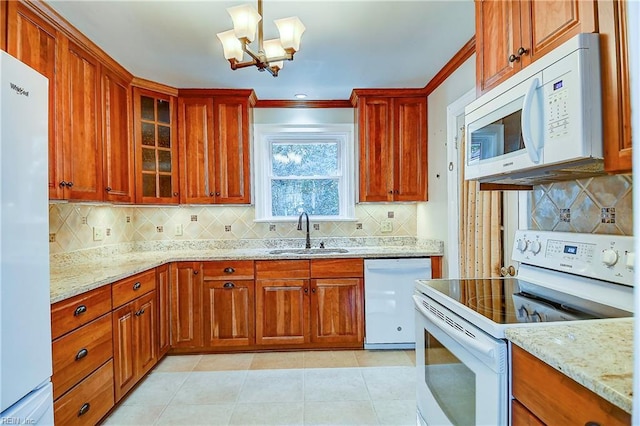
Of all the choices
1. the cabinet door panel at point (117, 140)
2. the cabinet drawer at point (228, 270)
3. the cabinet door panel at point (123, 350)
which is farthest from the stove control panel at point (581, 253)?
the cabinet door panel at point (117, 140)

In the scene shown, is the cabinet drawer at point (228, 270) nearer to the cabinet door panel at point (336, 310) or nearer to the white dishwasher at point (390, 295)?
the cabinet door panel at point (336, 310)

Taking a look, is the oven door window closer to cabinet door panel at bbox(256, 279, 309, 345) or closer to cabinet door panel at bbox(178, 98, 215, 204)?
cabinet door panel at bbox(256, 279, 309, 345)

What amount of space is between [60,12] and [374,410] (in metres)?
2.96

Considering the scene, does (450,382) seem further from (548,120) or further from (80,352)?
(80,352)

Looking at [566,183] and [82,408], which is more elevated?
[566,183]

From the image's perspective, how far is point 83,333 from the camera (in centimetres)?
170

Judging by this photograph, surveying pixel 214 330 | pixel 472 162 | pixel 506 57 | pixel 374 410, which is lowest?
pixel 374 410

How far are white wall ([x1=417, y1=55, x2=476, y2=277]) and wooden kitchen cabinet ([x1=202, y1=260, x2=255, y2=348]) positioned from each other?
65.1 inches

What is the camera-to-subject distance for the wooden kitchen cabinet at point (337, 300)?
2.84 metres

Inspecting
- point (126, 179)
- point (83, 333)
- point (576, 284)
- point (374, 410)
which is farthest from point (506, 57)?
point (126, 179)

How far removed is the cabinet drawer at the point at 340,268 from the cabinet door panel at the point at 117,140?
171 cm

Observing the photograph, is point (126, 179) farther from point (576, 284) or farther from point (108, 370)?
point (576, 284)

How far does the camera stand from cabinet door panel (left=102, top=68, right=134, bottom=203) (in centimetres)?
248

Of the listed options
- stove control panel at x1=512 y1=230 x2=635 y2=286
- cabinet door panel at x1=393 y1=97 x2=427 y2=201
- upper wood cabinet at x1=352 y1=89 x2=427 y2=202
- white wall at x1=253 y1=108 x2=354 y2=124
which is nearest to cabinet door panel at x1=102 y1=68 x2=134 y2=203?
white wall at x1=253 y1=108 x2=354 y2=124
